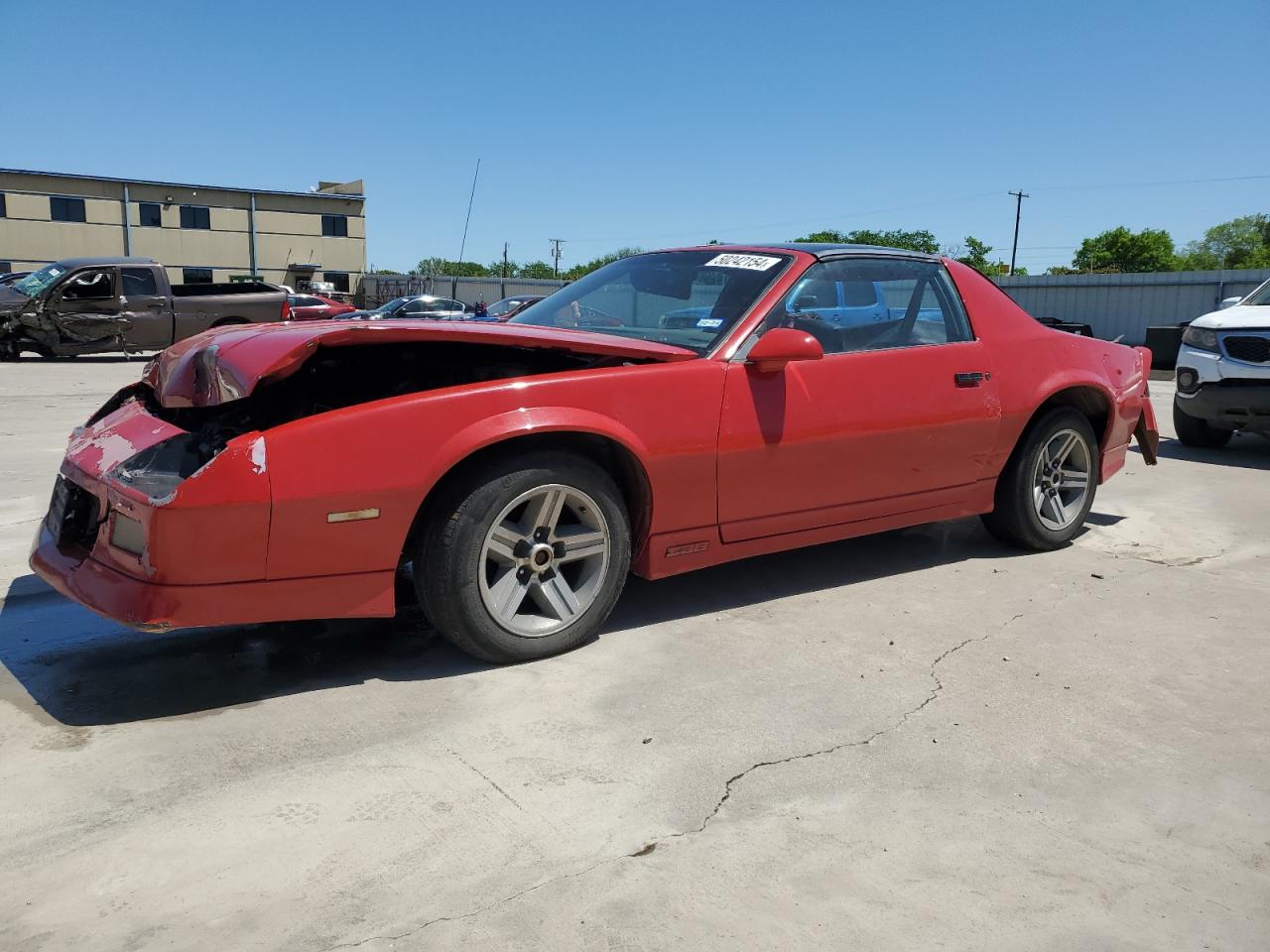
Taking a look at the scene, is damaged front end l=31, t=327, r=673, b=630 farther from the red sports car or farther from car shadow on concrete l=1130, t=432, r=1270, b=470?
car shadow on concrete l=1130, t=432, r=1270, b=470

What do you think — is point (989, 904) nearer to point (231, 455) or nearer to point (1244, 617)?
point (231, 455)

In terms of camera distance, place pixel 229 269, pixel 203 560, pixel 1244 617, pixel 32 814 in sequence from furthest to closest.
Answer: pixel 229 269, pixel 1244 617, pixel 203 560, pixel 32 814

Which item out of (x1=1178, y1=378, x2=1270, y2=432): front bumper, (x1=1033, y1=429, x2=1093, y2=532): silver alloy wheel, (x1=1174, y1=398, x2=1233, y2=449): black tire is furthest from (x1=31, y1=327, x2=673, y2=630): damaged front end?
(x1=1174, y1=398, x2=1233, y2=449): black tire

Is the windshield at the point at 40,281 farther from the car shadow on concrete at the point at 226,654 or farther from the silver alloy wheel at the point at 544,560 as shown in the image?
the silver alloy wheel at the point at 544,560

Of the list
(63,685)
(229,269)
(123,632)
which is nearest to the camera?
(63,685)

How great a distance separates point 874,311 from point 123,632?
3.26 metres

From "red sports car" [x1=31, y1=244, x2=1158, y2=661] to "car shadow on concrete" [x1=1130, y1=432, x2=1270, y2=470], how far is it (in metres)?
4.11

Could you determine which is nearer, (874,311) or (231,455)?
(231,455)

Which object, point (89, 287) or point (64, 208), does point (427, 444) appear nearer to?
point (89, 287)

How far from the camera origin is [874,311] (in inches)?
170

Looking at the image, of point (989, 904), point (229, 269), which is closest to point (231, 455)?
point (989, 904)

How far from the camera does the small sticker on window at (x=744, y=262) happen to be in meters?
4.12

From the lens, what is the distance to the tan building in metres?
43.9

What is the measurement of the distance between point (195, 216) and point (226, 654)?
50021mm
